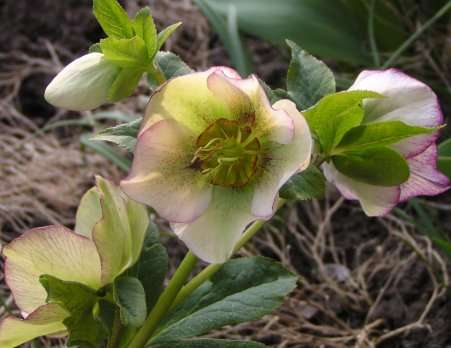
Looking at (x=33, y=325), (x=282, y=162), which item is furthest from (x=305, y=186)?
(x=33, y=325)

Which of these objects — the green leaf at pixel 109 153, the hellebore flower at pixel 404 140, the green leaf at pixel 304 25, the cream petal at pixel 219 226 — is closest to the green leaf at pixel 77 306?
the cream petal at pixel 219 226

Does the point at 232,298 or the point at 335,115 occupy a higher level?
the point at 335,115

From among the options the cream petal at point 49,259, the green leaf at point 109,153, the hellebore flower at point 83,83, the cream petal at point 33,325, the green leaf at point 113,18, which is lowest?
the green leaf at point 109,153

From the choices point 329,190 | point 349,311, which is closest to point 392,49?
point 329,190

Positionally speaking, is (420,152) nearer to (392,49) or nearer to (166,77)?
(166,77)

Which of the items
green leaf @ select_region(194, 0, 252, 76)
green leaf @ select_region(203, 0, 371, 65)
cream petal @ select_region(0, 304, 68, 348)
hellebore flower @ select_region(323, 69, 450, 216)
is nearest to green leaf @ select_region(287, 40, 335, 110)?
hellebore flower @ select_region(323, 69, 450, 216)

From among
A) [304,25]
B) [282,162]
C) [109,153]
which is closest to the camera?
[282,162]

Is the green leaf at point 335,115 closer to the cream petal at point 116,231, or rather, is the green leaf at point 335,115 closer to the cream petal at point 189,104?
the cream petal at point 189,104

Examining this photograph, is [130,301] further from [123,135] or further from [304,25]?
[304,25]
